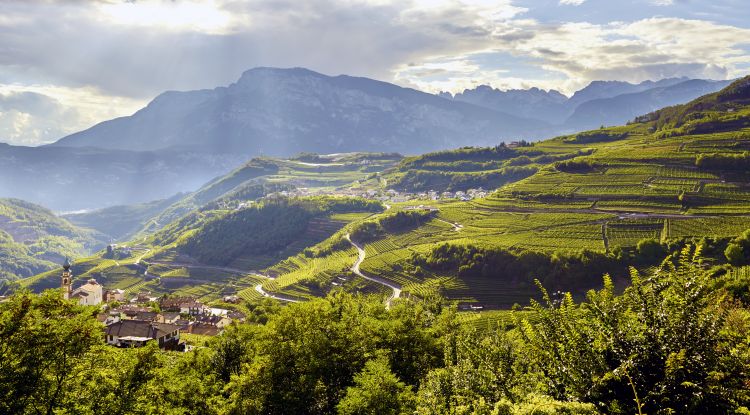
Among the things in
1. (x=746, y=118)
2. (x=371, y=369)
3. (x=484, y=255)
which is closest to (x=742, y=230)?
(x=484, y=255)

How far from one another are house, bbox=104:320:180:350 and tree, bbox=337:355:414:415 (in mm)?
61280

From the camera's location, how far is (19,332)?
21.6 metres

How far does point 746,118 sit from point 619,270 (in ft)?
316

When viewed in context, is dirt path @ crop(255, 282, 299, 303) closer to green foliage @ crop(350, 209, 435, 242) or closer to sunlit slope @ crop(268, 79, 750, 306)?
sunlit slope @ crop(268, 79, 750, 306)

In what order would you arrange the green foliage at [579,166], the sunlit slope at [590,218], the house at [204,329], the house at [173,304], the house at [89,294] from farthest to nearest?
the green foliage at [579,166], the house at [173,304], the house at [89,294], the house at [204,329], the sunlit slope at [590,218]

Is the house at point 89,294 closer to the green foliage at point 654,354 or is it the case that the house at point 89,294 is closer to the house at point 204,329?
the house at point 204,329

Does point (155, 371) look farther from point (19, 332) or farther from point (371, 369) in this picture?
point (371, 369)

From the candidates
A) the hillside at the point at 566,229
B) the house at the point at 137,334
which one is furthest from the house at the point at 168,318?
the hillside at the point at 566,229

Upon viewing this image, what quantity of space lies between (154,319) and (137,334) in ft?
77.8

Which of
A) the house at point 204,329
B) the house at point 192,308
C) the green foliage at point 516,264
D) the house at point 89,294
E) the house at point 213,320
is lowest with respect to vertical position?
the house at point 192,308

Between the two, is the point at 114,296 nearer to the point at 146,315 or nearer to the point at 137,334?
the point at 146,315

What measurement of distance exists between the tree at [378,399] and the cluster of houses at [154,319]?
30012 mm

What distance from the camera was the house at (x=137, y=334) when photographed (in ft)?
253

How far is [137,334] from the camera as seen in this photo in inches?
3118
